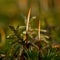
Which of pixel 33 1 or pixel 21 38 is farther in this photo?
pixel 33 1

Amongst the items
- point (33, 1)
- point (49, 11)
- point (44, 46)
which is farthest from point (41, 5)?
point (44, 46)

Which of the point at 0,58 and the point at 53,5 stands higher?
the point at 53,5

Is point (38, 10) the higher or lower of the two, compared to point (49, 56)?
higher

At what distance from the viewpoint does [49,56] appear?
0.94m

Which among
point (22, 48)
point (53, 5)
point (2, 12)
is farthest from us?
point (53, 5)

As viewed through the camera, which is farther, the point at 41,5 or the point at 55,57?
the point at 41,5

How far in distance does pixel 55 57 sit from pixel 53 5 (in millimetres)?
1950

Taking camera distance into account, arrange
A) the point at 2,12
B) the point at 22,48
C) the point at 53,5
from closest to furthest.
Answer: the point at 22,48, the point at 2,12, the point at 53,5

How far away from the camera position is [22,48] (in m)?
0.93

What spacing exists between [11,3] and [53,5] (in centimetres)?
45

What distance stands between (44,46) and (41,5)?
1.70 m

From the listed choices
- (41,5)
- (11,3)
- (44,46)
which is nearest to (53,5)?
(41,5)

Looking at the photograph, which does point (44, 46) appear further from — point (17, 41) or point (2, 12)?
point (2, 12)

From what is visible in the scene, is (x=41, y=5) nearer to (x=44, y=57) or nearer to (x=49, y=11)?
(x=49, y=11)
